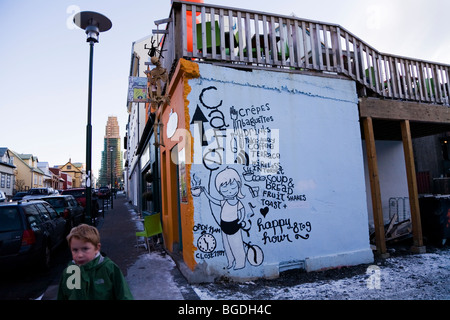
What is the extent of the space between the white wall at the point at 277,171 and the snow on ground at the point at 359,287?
0.35 meters

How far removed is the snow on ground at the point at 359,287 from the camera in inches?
157

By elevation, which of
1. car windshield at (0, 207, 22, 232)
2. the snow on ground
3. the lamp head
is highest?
the lamp head

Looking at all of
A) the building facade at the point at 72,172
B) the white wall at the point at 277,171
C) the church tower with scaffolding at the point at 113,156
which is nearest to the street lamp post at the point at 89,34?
the white wall at the point at 277,171

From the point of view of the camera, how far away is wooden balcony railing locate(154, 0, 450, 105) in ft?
17.4

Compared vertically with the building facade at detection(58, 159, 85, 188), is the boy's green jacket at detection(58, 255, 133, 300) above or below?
below

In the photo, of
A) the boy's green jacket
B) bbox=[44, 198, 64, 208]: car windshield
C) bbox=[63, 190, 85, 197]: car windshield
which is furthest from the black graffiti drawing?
bbox=[63, 190, 85, 197]: car windshield

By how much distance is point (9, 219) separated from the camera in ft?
18.0

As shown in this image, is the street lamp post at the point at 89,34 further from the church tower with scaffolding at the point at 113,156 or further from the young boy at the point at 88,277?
the church tower with scaffolding at the point at 113,156

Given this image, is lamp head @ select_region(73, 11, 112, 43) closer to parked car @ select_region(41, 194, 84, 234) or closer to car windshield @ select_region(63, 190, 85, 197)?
parked car @ select_region(41, 194, 84, 234)

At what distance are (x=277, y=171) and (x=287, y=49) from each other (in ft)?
8.89

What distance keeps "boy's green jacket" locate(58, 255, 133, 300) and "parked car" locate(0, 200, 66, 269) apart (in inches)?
166
